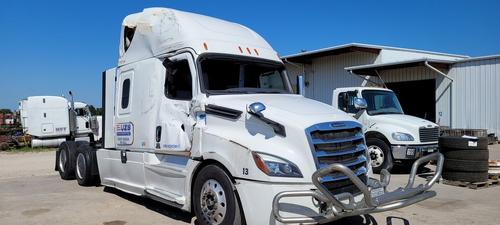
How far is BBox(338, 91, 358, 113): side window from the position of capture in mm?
11938

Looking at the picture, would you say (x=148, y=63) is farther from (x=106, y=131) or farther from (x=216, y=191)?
(x=216, y=191)

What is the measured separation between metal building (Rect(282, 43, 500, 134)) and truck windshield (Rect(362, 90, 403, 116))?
657cm

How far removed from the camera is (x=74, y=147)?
11.1 meters

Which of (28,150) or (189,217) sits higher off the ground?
(189,217)

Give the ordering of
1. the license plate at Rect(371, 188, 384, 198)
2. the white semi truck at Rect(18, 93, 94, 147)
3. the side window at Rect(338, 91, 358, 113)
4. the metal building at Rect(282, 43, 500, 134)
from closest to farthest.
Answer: the license plate at Rect(371, 188, 384, 198), the side window at Rect(338, 91, 358, 113), the metal building at Rect(282, 43, 500, 134), the white semi truck at Rect(18, 93, 94, 147)

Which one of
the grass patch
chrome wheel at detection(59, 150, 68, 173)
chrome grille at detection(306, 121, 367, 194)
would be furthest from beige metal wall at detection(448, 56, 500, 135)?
the grass patch

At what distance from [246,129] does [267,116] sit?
1.05ft

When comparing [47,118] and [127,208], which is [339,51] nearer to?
[47,118]

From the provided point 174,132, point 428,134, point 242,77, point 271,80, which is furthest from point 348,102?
point 174,132

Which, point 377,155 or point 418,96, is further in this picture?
point 418,96

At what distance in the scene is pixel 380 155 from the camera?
11.1 metres

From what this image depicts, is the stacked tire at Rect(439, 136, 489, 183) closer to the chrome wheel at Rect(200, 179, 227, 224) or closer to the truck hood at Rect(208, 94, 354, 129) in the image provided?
the truck hood at Rect(208, 94, 354, 129)

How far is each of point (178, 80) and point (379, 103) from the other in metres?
7.09

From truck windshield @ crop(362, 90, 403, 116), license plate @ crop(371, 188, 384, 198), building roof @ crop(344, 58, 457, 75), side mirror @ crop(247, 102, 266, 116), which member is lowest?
license plate @ crop(371, 188, 384, 198)
